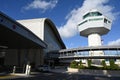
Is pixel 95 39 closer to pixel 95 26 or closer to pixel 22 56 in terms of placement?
pixel 95 26

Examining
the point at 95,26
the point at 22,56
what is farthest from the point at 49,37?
the point at 22,56

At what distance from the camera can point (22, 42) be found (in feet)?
123

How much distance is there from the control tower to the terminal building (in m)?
15.4

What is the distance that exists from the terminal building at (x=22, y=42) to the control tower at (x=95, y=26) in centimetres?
1543

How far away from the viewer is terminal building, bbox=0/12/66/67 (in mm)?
23516

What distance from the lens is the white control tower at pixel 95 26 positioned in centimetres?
7294

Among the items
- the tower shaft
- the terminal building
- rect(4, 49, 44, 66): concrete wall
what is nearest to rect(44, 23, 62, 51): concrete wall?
the terminal building

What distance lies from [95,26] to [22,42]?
140ft

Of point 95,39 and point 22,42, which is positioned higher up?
point 95,39

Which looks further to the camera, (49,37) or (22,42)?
(49,37)

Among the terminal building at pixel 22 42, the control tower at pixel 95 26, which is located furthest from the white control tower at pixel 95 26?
the terminal building at pixel 22 42

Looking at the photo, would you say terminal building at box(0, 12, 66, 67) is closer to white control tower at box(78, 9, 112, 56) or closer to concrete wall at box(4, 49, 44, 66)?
concrete wall at box(4, 49, 44, 66)

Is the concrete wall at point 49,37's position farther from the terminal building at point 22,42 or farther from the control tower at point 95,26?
the control tower at point 95,26

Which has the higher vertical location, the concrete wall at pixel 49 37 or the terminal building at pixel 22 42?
the concrete wall at pixel 49 37
